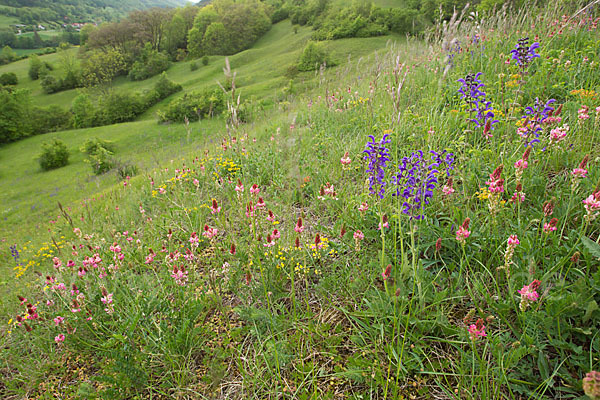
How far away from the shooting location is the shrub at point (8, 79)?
60838 millimetres

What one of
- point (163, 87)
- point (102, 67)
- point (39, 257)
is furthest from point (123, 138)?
point (102, 67)

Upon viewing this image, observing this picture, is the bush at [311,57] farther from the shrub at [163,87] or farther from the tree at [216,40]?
the tree at [216,40]

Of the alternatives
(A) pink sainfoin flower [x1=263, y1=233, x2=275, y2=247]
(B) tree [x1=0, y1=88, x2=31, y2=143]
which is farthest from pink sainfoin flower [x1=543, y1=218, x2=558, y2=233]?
(B) tree [x1=0, y1=88, x2=31, y2=143]

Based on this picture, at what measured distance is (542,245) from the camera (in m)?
1.76

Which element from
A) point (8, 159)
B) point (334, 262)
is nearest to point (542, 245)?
point (334, 262)

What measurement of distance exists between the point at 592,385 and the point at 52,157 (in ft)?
128

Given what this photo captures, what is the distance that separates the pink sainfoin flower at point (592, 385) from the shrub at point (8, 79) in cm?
9371

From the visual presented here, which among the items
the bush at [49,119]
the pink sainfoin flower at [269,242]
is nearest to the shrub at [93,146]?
the bush at [49,119]

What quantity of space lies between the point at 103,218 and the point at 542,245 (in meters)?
6.40

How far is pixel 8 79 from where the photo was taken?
6122 centimetres

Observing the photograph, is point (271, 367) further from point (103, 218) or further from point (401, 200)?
point (103, 218)

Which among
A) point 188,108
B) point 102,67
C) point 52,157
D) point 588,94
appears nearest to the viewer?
point 588,94

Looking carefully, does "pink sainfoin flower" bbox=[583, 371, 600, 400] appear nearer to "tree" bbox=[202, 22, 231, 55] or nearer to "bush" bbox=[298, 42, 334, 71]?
"bush" bbox=[298, 42, 334, 71]

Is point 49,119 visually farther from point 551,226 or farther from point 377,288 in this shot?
point 551,226
